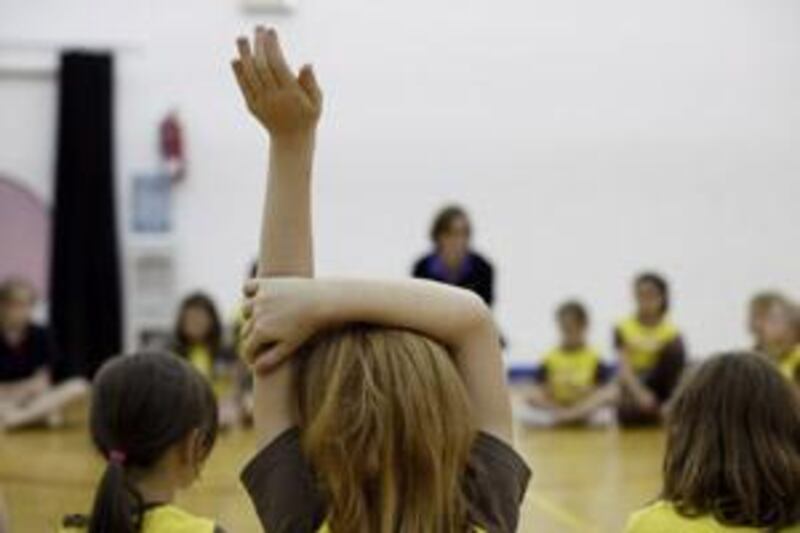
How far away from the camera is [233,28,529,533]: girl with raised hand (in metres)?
0.90

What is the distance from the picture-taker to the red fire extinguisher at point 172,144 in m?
7.75

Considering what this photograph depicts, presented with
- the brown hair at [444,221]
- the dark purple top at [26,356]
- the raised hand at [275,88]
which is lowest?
the dark purple top at [26,356]

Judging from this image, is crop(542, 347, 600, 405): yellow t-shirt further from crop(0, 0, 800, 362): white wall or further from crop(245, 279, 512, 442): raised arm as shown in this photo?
crop(245, 279, 512, 442): raised arm

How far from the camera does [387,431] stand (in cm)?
89

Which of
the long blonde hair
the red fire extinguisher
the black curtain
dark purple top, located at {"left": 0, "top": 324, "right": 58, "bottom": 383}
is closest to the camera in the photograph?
the long blonde hair

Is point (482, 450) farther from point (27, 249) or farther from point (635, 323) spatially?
point (27, 249)

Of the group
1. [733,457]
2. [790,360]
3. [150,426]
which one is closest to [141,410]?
[150,426]

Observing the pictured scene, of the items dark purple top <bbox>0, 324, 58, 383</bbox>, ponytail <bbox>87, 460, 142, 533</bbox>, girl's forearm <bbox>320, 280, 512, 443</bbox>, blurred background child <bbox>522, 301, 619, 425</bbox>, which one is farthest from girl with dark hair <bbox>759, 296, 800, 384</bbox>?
girl's forearm <bbox>320, 280, 512, 443</bbox>

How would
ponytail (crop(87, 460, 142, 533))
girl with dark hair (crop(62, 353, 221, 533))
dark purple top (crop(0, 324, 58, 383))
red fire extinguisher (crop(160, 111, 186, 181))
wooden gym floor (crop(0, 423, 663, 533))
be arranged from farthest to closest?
red fire extinguisher (crop(160, 111, 186, 181))
dark purple top (crop(0, 324, 58, 383))
wooden gym floor (crop(0, 423, 663, 533))
girl with dark hair (crop(62, 353, 221, 533))
ponytail (crop(87, 460, 142, 533))

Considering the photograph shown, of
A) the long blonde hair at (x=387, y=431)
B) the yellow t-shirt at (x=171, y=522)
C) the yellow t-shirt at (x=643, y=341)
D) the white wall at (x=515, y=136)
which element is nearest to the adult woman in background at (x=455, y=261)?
the yellow t-shirt at (x=643, y=341)

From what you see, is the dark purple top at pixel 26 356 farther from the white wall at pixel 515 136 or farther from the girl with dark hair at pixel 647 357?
the girl with dark hair at pixel 647 357

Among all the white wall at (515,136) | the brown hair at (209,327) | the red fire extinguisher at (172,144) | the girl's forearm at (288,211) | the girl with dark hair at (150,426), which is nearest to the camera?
the girl's forearm at (288,211)

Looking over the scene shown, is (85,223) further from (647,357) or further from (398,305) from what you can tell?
(398,305)

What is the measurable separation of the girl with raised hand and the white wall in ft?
22.9
